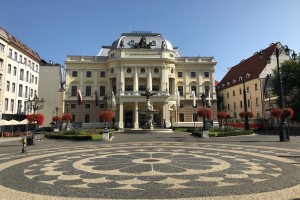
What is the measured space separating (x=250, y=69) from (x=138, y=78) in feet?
102

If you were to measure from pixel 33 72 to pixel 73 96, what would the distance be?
36.4 feet

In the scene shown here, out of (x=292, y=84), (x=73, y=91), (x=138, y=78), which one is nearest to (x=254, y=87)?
(x=292, y=84)

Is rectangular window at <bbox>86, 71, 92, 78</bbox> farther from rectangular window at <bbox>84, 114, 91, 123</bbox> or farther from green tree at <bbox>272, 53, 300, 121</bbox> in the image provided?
green tree at <bbox>272, 53, 300, 121</bbox>

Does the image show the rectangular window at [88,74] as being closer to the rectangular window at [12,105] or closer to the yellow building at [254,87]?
the rectangular window at [12,105]

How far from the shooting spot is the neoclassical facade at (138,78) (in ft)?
181

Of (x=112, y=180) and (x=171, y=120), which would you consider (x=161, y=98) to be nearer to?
(x=171, y=120)

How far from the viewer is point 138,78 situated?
5644cm

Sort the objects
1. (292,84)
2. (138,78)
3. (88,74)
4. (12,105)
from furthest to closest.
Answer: (88,74) → (138,78) → (12,105) → (292,84)

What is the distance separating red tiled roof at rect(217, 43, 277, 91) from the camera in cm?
5625

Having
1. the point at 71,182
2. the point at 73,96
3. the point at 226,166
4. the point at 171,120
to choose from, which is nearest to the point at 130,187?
the point at 71,182

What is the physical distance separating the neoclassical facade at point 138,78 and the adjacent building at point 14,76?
9015 millimetres

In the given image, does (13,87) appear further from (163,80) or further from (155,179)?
(155,179)

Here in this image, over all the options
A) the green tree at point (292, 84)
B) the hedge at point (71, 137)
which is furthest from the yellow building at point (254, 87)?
the hedge at point (71, 137)

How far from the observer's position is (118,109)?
174 ft
